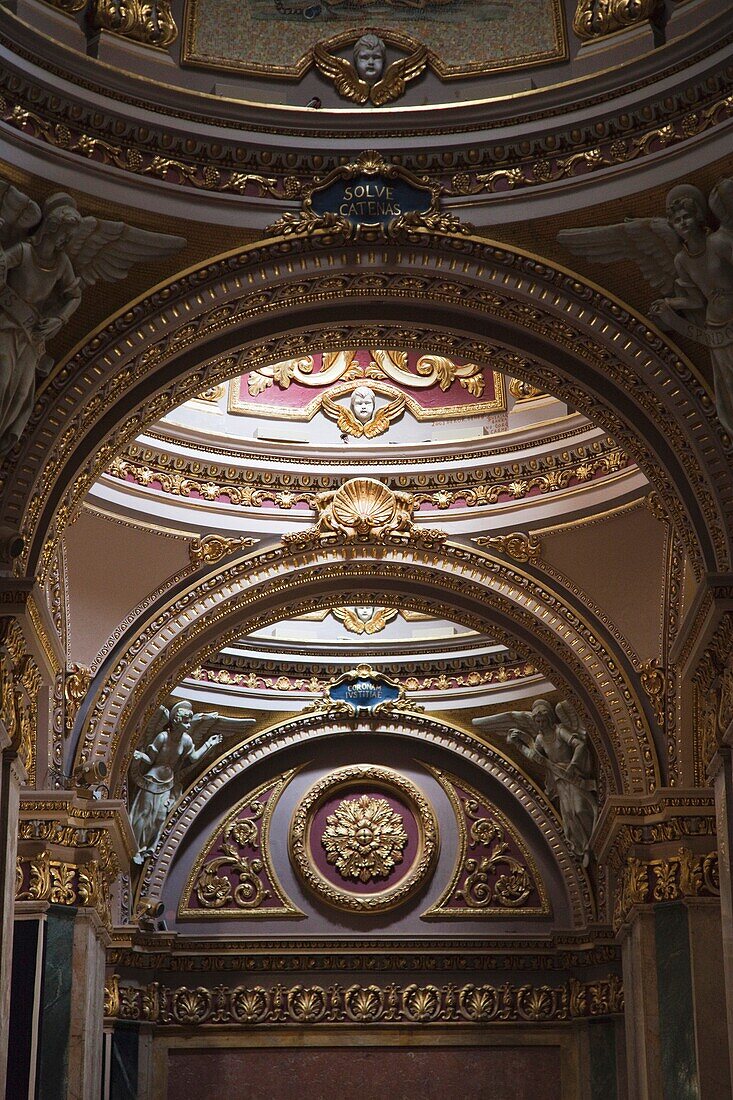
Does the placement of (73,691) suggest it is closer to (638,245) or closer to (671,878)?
(671,878)

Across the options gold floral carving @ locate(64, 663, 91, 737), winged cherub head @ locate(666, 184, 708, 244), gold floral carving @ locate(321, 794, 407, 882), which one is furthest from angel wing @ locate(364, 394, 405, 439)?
winged cherub head @ locate(666, 184, 708, 244)

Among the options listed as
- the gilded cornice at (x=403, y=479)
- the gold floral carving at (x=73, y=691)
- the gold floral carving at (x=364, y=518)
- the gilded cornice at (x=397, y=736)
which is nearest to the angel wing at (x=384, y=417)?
the gilded cornice at (x=403, y=479)

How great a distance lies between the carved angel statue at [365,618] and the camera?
65.4 ft

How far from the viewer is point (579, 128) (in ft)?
35.9

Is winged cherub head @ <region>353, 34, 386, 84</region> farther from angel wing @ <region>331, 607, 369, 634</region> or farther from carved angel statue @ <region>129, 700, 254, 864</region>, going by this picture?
angel wing @ <region>331, 607, 369, 634</region>

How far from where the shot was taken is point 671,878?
1409cm

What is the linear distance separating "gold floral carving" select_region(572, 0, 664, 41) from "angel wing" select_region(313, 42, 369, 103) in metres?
1.44

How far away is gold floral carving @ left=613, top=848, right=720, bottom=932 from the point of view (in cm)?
1384

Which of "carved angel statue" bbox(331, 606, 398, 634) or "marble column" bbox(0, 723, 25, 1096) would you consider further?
"carved angel statue" bbox(331, 606, 398, 634)

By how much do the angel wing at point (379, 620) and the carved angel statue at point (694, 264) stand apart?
30.9 feet

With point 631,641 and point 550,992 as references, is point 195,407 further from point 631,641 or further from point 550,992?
point 550,992

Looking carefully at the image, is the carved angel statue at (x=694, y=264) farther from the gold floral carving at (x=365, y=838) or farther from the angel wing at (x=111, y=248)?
the gold floral carving at (x=365, y=838)

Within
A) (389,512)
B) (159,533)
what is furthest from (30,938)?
(389,512)

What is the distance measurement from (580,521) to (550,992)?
5.97 m
